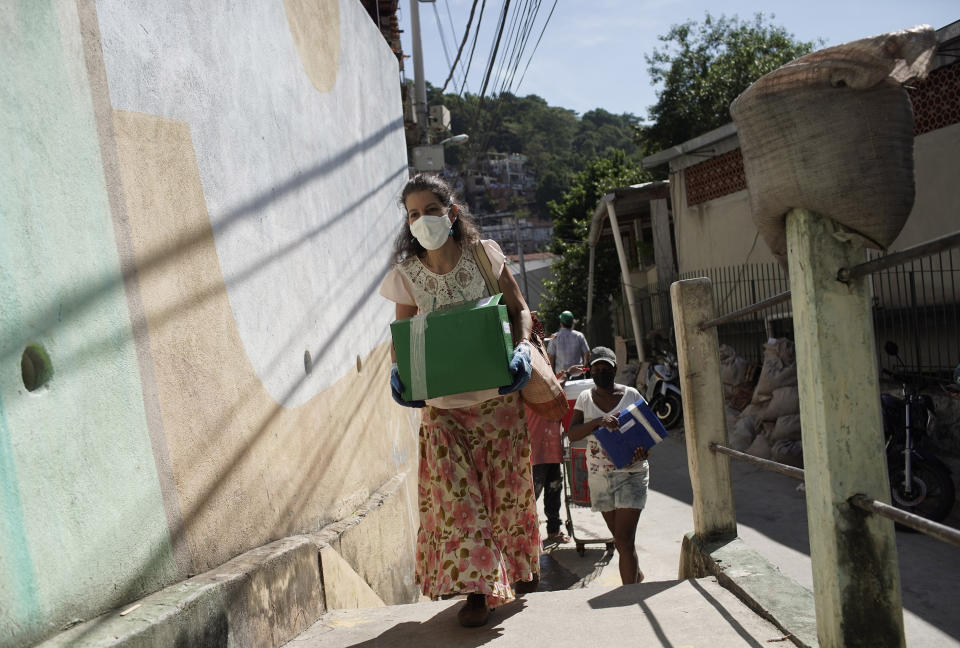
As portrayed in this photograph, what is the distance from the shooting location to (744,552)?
330cm

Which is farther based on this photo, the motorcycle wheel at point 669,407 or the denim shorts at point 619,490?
the motorcycle wheel at point 669,407

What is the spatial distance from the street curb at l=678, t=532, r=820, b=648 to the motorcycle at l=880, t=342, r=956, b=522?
113 inches

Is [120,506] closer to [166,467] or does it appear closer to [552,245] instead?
[166,467]

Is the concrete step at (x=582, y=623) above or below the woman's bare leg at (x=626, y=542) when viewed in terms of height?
above

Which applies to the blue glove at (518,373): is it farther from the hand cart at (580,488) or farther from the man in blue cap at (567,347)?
the man in blue cap at (567,347)

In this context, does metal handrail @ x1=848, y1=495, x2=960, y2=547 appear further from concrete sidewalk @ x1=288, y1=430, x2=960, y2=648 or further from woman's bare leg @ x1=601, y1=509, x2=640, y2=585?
woman's bare leg @ x1=601, y1=509, x2=640, y2=585

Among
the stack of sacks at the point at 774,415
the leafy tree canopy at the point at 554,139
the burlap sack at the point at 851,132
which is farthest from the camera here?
the leafy tree canopy at the point at 554,139

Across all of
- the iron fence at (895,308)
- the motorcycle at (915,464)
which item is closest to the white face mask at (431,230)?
the iron fence at (895,308)

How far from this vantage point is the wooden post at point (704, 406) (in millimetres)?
3436

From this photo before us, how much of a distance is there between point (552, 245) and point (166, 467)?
2580 cm

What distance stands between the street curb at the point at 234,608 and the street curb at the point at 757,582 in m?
1.59

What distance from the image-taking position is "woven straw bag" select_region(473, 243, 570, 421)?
3153 millimetres

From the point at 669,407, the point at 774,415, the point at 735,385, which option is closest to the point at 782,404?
the point at 774,415

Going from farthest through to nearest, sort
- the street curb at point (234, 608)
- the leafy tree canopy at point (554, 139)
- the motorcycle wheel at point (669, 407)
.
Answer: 1. the leafy tree canopy at point (554, 139)
2. the motorcycle wheel at point (669, 407)
3. the street curb at point (234, 608)
